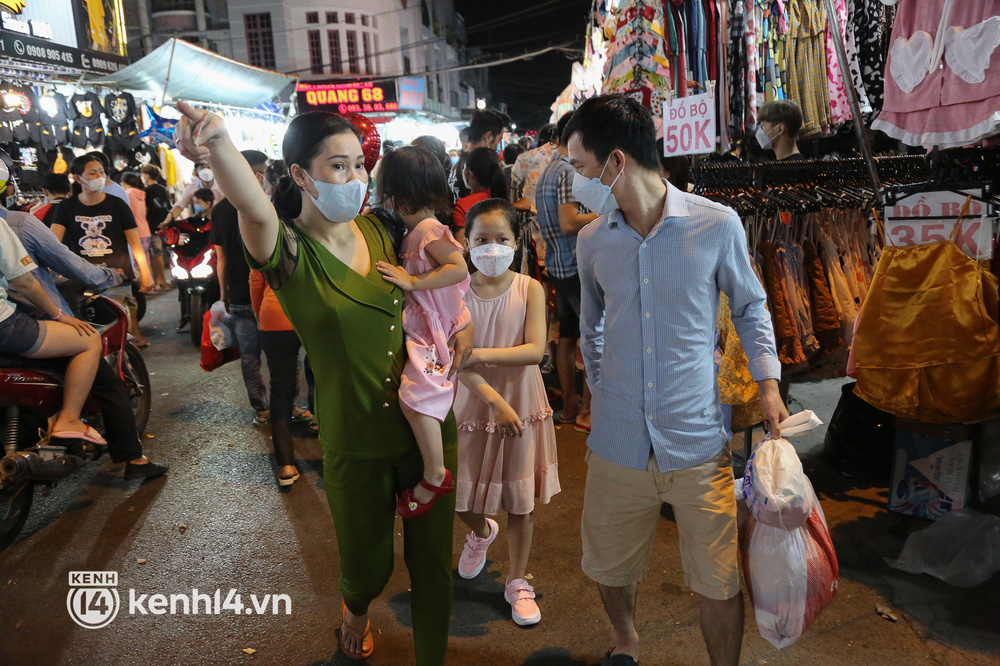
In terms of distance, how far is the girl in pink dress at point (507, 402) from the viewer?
107 inches

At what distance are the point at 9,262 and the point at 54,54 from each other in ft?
33.8

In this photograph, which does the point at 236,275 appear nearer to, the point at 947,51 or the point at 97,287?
the point at 97,287

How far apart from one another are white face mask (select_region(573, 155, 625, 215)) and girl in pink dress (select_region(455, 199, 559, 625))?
1.82 ft

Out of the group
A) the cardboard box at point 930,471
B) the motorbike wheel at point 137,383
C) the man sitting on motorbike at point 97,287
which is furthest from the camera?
the motorbike wheel at point 137,383

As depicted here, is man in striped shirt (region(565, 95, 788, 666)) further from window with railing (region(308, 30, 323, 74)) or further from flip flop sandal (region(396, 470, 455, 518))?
window with railing (region(308, 30, 323, 74))

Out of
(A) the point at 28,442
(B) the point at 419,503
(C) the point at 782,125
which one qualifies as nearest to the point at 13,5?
(A) the point at 28,442

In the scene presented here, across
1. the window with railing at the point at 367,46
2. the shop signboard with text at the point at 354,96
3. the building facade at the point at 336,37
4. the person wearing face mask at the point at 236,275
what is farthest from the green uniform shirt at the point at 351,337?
the window with railing at the point at 367,46

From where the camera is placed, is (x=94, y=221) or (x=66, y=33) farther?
(x=66, y=33)

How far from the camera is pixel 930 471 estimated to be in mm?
3352

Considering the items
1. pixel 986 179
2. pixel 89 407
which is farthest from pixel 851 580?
pixel 89 407

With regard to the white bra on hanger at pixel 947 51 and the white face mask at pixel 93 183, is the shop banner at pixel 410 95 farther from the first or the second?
the white bra on hanger at pixel 947 51

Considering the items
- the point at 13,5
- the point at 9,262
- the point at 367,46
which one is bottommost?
the point at 9,262

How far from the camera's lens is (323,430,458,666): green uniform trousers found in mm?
2139

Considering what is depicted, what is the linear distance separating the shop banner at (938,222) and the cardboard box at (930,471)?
3.02 ft
